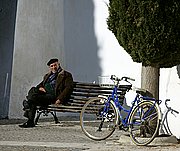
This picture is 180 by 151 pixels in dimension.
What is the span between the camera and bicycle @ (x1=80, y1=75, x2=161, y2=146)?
25.6 feet

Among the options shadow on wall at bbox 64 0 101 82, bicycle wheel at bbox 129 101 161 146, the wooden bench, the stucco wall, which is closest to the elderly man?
the wooden bench

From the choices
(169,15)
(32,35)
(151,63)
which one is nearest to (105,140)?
(151,63)

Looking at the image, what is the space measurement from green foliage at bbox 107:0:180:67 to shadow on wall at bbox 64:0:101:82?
371 cm

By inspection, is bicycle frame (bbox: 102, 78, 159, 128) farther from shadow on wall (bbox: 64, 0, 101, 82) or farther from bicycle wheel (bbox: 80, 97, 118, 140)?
→ shadow on wall (bbox: 64, 0, 101, 82)

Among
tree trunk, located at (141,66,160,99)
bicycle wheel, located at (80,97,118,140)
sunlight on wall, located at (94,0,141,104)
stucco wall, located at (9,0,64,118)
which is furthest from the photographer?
stucco wall, located at (9,0,64,118)

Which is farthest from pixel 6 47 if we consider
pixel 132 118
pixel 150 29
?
pixel 150 29

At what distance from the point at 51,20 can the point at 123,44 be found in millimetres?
4092

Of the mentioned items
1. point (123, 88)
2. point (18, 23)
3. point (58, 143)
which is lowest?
point (58, 143)

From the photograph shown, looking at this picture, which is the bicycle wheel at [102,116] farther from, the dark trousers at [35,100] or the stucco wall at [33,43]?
the stucco wall at [33,43]

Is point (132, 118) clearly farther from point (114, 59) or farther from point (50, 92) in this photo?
point (114, 59)

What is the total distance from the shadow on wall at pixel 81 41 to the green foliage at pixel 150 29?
3712 mm

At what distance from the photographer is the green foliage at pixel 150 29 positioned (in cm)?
766

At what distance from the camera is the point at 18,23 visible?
11.2 m

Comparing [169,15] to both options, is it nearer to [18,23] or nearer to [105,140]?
[105,140]
